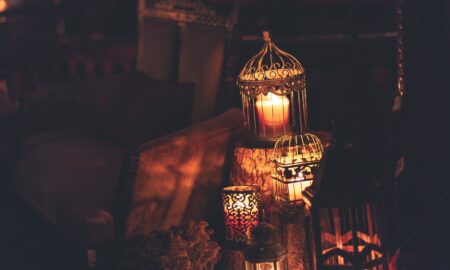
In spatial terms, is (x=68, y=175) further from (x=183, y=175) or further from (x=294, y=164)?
(x=294, y=164)

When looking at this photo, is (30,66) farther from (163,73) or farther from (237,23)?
(237,23)

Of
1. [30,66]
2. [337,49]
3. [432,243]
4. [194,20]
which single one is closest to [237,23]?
[194,20]

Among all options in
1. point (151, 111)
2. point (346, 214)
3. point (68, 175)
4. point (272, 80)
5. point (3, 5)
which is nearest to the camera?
point (346, 214)

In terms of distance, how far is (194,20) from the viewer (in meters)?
3.76

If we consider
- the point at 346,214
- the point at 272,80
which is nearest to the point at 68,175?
the point at 272,80

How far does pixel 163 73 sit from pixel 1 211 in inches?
47.5

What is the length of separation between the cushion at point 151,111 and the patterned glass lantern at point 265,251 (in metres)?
1.12

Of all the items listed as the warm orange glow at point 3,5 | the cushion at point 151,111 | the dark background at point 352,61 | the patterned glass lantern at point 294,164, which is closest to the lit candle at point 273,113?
the patterned glass lantern at point 294,164

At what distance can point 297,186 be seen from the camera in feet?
8.76

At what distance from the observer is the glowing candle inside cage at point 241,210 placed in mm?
2715

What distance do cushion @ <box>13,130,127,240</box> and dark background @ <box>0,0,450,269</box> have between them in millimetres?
369

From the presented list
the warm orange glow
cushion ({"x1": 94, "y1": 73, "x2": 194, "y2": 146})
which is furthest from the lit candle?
the warm orange glow

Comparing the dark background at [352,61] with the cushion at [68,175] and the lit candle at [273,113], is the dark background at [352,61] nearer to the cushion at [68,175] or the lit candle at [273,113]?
the lit candle at [273,113]

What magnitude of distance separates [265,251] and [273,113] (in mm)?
705
